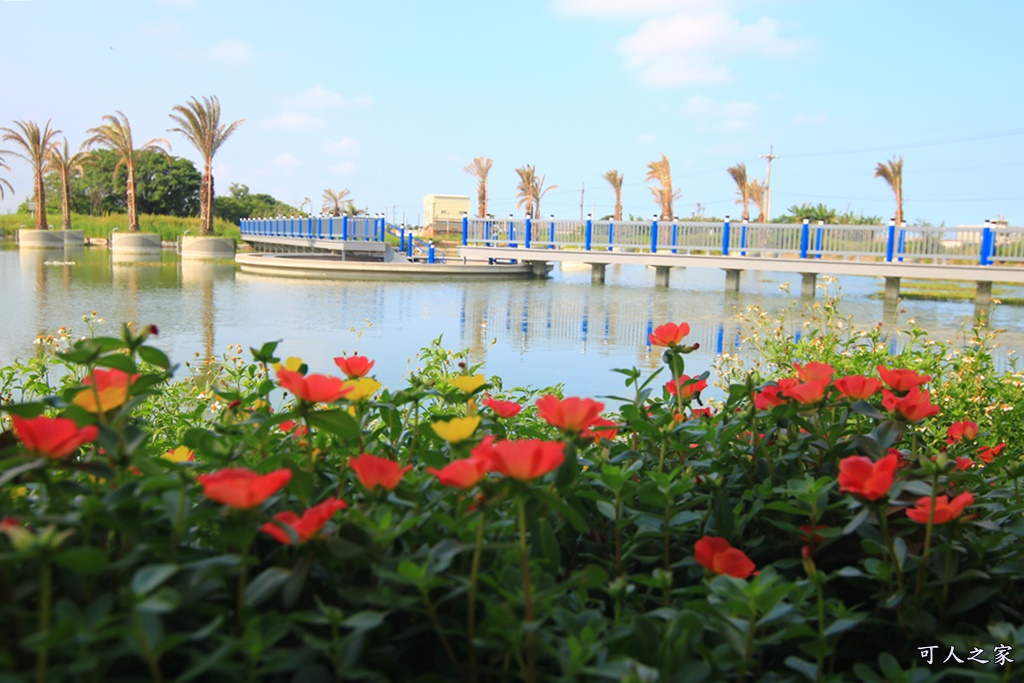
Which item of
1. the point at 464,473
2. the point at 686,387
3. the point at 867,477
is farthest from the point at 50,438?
the point at 686,387

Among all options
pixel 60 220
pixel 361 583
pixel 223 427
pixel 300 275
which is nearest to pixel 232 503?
pixel 361 583

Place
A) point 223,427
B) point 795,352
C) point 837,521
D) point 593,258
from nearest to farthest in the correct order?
point 223,427, point 837,521, point 795,352, point 593,258

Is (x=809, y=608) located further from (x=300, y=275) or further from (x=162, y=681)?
(x=300, y=275)

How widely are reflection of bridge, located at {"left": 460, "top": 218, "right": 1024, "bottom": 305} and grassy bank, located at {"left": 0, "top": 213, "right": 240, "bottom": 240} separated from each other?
76.8 ft

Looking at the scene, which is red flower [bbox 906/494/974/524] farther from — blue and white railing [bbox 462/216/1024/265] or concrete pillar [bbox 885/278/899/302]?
concrete pillar [bbox 885/278/899/302]

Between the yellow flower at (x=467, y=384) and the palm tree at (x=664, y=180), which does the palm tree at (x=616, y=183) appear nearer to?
the palm tree at (x=664, y=180)

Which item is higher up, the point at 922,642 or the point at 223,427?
the point at 223,427

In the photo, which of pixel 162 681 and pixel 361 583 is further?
pixel 361 583

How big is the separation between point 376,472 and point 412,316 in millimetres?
10778

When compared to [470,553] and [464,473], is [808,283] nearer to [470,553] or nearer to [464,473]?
[470,553]

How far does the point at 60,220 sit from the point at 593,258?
133ft

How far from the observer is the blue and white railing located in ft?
55.5

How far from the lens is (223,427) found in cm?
126

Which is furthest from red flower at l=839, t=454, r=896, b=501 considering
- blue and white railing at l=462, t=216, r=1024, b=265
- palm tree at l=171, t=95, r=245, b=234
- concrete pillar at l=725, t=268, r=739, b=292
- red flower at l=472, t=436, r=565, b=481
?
palm tree at l=171, t=95, r=245, b=234
